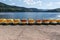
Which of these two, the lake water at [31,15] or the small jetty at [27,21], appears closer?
the lake water at [31,15]

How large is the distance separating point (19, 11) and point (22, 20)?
5.63ft

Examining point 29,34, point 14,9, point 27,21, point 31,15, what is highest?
point 14,9

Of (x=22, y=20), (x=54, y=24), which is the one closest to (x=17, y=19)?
(x=22, y=20)

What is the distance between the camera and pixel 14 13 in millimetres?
25562

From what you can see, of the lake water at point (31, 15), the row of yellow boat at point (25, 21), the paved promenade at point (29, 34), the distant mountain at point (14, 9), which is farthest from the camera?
the row of yellow boat at point (25, 21)

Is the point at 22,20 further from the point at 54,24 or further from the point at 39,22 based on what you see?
the point at 54,24

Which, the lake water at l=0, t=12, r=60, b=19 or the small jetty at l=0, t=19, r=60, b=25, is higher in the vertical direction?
the lake water at l=0, t=12, r=60, b=19

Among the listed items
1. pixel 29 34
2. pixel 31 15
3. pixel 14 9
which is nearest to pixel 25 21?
pixel 31 15

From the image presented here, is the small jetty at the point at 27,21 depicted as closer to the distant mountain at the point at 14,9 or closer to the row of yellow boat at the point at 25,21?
the row of yellow boat at the point at 25,21

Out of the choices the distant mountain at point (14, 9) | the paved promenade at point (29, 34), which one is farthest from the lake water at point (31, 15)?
the paved promenade at point (29, 34)

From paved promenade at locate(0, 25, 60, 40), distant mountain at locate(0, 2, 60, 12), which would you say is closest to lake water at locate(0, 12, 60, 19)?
distant mountain at locate(0, 2, 60, 12)

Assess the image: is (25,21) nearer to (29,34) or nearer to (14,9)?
(14,9)

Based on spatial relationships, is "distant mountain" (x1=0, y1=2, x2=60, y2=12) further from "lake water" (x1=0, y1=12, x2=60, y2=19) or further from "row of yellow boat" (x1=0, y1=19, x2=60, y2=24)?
"row of yellow boat" (x1=0, y1=19, x2=60, y2=24)

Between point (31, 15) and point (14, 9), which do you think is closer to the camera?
point (31, 15)
